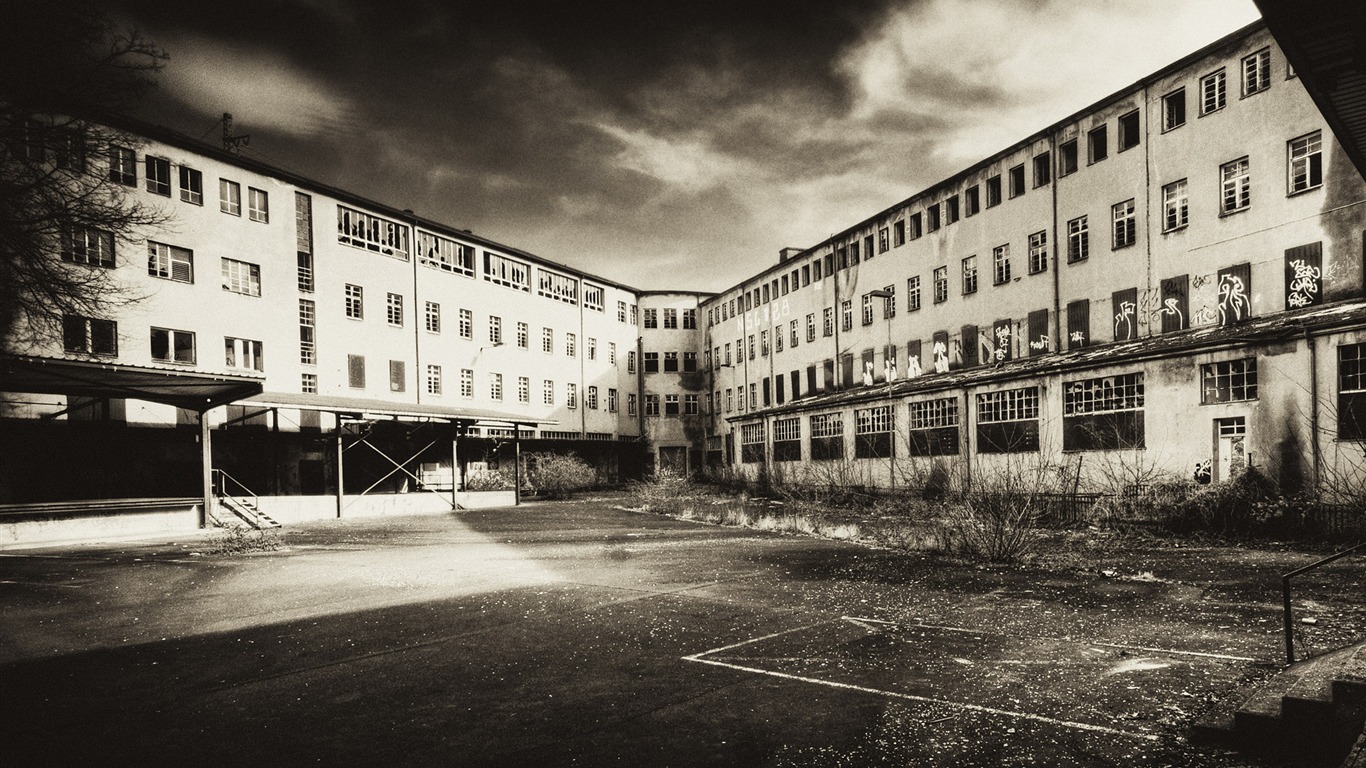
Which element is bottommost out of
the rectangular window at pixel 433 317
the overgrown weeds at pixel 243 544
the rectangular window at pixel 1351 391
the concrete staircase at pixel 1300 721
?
the overgrown weeds at pixel 243 544

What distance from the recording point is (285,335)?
34531 millimetres

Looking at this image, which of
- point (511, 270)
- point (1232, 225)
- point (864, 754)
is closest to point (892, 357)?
point (1232, 225)

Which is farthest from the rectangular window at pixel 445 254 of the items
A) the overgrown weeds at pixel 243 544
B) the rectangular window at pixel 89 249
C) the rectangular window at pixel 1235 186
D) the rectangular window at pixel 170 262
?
the rectangular window at pixel 1235 186

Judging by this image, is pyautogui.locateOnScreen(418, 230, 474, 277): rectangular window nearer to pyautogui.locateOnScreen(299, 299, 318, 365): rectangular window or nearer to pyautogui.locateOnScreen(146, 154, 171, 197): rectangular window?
pyautogui.locateOnScreen(299, 299, 318, 365): rectangular window

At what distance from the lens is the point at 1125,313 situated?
26.9 meters

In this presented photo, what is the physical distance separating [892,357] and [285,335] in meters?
28.8

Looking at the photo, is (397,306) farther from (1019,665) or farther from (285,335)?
(1019,665)

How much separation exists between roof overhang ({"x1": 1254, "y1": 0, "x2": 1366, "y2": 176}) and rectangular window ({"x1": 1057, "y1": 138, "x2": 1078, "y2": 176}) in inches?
1044

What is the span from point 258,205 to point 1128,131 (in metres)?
35.2

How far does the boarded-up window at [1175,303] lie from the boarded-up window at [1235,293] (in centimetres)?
105

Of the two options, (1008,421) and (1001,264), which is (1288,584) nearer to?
(1008,421)

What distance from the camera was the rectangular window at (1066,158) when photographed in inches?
1170

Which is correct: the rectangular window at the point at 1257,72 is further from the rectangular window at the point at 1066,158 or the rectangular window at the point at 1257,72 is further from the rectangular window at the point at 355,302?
the rectangular window at the point at 355,302

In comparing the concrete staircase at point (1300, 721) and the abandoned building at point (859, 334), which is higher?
the abandoned building at point (859, 334)
